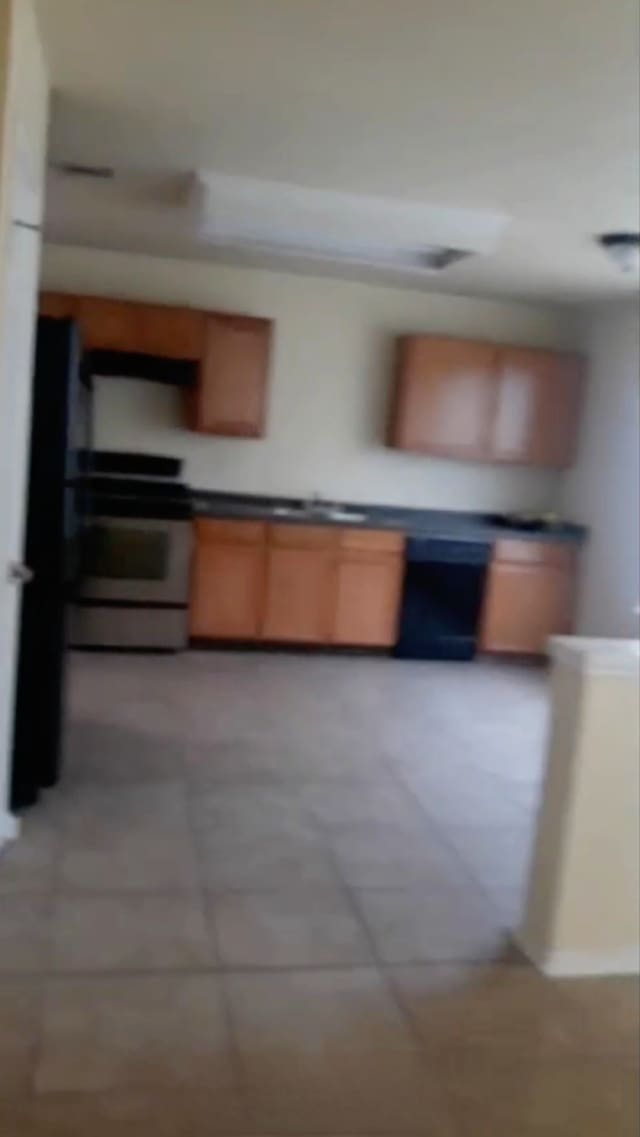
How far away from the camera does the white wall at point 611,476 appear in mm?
6082

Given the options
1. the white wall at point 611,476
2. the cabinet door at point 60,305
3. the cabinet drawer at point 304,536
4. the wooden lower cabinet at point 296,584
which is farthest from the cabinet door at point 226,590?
the white wall at point 611,476

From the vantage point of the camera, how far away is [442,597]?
6426 millimetres

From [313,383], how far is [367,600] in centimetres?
148

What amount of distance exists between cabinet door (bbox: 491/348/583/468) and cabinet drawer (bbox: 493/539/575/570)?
56 centimetres

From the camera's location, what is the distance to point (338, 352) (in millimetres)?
6676

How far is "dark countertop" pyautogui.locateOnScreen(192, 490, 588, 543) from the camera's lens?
242 inches

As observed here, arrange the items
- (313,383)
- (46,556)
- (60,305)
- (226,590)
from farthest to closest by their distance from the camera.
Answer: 1. (313,383)
2. (226,590)
3. (60,305)
4. (46,556)

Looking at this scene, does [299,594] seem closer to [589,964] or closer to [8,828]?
[8,828]

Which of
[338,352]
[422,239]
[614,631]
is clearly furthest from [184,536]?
[614,631]

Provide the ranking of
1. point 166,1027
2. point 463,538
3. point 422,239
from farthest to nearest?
1. point 463,538
2. point 422,239
3. point 166,1027

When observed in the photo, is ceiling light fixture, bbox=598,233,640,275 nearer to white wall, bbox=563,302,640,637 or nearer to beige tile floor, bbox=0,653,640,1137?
white wall, bbox=563,302,640,637

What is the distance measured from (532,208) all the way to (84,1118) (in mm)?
3514

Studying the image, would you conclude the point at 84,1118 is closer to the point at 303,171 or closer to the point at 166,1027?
the point at 166,1027

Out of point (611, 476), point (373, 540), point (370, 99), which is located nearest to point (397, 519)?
point (373, 540)
